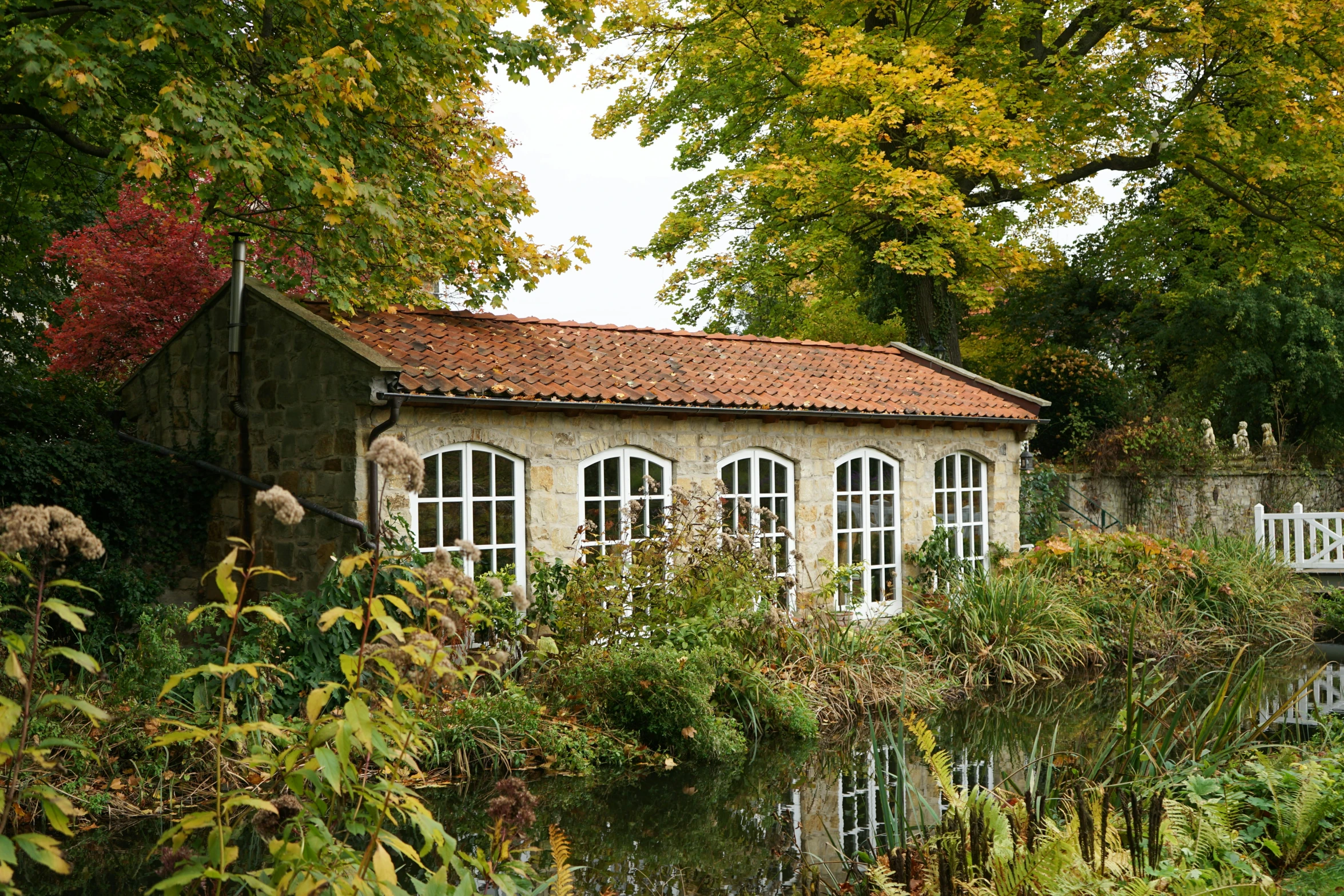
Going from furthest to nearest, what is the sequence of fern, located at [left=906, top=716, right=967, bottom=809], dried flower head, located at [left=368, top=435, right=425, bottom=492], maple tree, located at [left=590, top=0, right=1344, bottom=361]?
maple tree, located at [left=590, top=0, right=1344, bottom=361]
fern, located at [left=906, top=716, right=967, bottom=809]
dried flower head, located at [left=368, top=435, right=425, bottom=492]

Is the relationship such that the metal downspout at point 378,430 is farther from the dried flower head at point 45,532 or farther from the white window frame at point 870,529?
the dried flower head at point 45,532

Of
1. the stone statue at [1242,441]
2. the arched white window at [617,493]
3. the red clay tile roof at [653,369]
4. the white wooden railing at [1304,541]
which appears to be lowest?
the white wooden railing at [1304,541]

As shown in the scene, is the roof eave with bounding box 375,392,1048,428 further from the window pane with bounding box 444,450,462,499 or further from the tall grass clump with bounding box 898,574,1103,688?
the tall grass clump with bounding box 898,574,1103,688

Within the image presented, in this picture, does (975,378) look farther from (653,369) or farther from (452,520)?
(452,520)

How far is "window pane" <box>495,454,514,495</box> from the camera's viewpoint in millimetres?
10094

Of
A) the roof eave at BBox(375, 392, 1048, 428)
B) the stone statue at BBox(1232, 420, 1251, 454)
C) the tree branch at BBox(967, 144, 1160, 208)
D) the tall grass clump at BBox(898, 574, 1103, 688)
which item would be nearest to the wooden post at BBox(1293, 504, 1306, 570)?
the stone statue at BBox(1232, 420, 1251, 454)

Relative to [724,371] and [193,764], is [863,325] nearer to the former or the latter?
[724,371]

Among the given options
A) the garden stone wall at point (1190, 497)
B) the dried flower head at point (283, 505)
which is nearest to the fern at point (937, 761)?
the dried flower head at point (283, 505)

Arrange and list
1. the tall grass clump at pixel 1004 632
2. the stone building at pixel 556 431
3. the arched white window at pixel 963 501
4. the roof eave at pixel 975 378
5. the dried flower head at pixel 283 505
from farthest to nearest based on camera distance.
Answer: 1. the roof eave at pixel 975 378
2. the arched white window at pixel 963 501
3. the tall grass clump at pixel 1004 632
4. the stone building at pixel 556 431
5. the dried flower head at pixel 283 505

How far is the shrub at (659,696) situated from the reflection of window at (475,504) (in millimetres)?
1687

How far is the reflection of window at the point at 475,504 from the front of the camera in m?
9.72

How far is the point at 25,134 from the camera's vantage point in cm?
1160

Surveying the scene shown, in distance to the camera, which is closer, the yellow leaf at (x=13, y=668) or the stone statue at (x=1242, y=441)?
the yellow leaf at (x=13, y=668)

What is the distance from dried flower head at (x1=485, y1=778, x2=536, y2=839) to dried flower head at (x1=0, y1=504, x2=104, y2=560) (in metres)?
1.35
